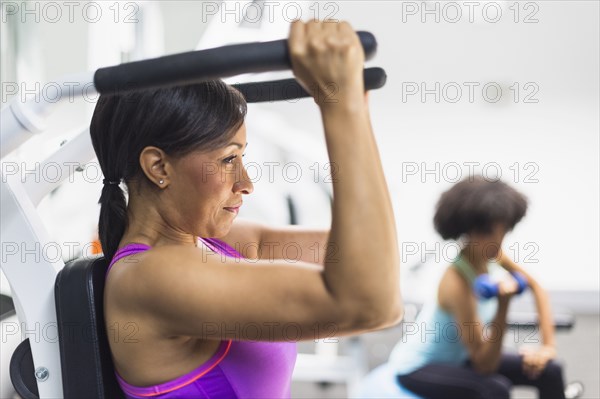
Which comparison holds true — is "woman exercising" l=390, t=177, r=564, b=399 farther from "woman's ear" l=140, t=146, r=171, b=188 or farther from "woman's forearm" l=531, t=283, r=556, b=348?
"woman's ear" l=140, t=146, r=171, b=188

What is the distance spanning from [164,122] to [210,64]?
0.69 ft

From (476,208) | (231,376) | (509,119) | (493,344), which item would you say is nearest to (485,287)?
(493,344)

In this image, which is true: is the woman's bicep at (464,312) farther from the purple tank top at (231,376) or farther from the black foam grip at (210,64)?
the black foam grip at (210,64)

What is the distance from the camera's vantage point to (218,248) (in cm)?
97

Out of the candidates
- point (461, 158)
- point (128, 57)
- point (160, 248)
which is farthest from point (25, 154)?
point (461, 158)

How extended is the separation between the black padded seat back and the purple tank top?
0.04 metres

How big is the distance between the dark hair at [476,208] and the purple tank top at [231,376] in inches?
65.1

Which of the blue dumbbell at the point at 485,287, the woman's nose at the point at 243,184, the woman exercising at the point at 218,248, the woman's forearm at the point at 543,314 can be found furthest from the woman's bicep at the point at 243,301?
the woman's forearm at the point at 543,314

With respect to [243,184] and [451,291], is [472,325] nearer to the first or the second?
[451,291]

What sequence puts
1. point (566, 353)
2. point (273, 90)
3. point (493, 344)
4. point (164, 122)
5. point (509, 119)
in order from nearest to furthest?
1. point (164, 122)
2. point (273, 90)
3. point (493, 344)
4. point (566, 353)
5. point (509, 119)

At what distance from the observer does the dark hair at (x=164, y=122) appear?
769 millimetres

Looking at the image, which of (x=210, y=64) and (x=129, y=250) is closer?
(x=210, y=64)

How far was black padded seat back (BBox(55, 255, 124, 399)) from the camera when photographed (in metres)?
0.80

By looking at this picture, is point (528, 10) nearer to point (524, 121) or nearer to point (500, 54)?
point (500, 54)
